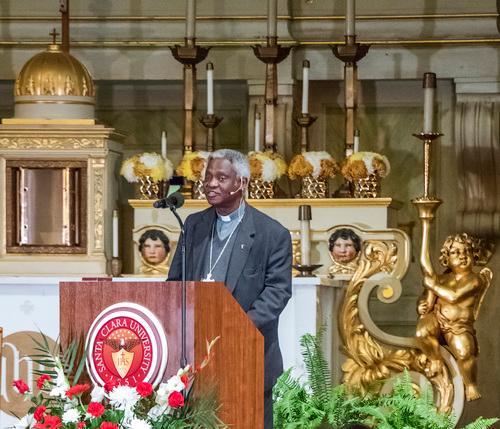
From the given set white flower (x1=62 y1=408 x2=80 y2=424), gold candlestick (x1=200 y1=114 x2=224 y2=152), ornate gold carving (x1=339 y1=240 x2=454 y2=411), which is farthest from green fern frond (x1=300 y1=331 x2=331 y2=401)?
white flower (x1=62 y1=408 x2=80 y2=424)

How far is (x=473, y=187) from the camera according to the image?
9.15 metres

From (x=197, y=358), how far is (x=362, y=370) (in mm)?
3309

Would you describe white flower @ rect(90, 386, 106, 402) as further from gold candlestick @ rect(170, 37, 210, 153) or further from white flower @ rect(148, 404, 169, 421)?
gold candlestick @ rect(170, 37, 210, 153)

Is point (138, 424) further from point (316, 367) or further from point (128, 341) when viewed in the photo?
point (316, 367)

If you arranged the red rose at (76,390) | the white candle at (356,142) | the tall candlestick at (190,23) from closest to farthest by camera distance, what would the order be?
the red rose at (76,390)
the white candle at (356,142)
the tall candlestick at (190,23)

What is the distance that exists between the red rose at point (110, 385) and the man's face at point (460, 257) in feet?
11.7

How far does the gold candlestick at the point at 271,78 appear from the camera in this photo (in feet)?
27.9

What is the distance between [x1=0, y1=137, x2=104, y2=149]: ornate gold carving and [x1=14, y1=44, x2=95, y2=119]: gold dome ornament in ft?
0.41

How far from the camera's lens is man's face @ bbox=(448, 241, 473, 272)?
26.2 feet

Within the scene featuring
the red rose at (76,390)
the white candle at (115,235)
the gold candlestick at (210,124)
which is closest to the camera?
the red rose at (76,390)

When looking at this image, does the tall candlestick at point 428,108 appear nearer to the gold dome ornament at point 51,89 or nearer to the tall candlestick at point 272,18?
the tall candlestick at point 272,18

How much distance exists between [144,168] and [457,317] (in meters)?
1.71

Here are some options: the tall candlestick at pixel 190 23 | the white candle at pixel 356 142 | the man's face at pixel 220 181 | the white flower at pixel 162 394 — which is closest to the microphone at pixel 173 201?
the man's face at pixel 220 181

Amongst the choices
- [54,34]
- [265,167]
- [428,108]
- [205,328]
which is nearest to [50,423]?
[205,328]
